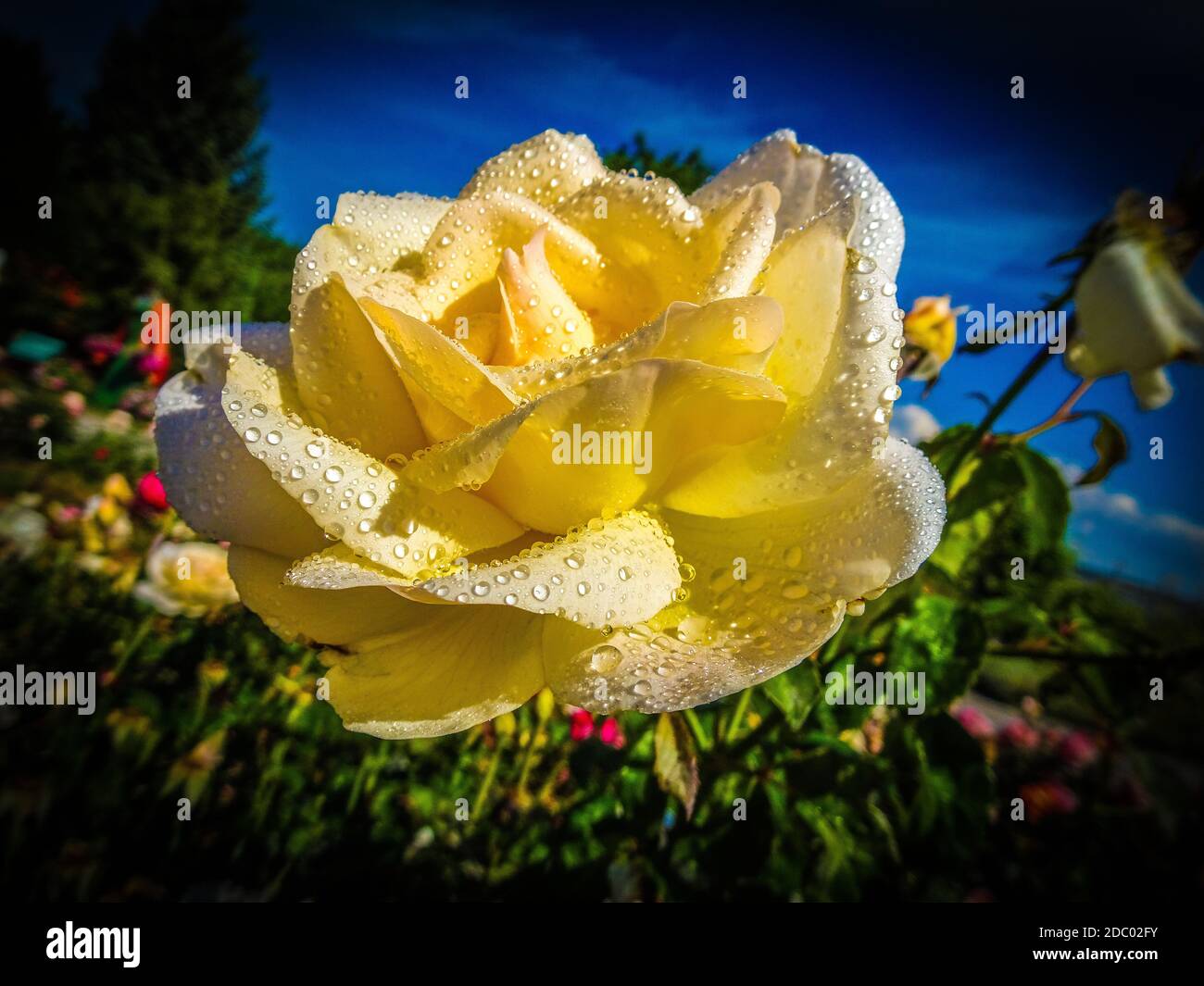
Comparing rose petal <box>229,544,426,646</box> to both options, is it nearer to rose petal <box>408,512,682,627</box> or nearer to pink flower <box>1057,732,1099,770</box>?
rose petal <box>408,512,682,627</box>

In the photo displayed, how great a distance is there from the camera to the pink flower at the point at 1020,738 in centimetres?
261

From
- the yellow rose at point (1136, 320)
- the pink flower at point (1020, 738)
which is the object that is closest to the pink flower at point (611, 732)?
the yellow rose at point (1136, 320)

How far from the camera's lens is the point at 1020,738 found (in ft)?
8.60

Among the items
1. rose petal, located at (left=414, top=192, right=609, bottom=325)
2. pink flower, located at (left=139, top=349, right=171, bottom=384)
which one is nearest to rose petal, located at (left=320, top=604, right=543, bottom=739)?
rose petal, located at (left=414, top=192, right=609, bottom=325)

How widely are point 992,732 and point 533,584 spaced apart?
11.0ft

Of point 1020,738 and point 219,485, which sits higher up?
point 219,485

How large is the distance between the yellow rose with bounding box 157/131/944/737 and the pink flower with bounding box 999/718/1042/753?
2904 millimetres

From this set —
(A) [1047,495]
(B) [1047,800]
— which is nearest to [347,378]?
(A) [1047,495]

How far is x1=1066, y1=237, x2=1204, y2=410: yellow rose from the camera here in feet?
1.57

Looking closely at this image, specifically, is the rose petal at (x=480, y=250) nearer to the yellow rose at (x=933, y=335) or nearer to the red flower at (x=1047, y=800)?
Result: the yellow rose at (x=933, y=335)

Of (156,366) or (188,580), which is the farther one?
(156,366)

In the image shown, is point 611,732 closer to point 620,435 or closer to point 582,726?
point 582,726

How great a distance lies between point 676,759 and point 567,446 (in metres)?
0.29
